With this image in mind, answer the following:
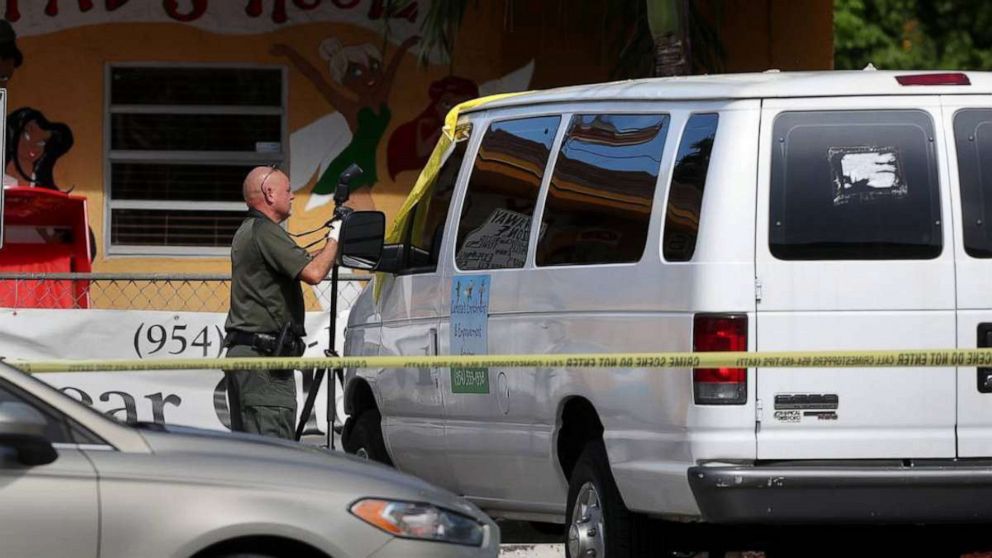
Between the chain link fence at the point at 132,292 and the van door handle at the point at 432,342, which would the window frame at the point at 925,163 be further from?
the chain link fence at the point at 132,292

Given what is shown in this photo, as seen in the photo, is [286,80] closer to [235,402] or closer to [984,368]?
[235,402]

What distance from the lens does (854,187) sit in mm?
6766

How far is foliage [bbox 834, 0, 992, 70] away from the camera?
29.2 meters

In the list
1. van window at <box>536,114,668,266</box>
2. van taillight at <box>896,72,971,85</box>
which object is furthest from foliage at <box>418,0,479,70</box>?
van taillight at <box>896,72,971,85</box>

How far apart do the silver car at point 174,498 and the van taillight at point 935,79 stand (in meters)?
2.29

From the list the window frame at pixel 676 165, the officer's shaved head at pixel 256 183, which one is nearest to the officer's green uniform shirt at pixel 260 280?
the officer's shaved head at pixel 256 183

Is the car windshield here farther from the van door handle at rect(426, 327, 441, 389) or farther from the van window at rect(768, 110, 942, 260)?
the van door handle at rect(426, 327, 441, 389)

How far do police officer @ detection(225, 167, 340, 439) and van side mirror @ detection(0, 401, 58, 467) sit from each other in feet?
12.7

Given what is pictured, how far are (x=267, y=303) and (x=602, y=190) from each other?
2.78m

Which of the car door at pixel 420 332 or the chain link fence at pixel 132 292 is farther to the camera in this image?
the chain link fence at pixel 132 292

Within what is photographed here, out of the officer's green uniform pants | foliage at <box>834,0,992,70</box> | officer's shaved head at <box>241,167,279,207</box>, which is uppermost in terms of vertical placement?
foliage at <box>834,0,992,70</box>

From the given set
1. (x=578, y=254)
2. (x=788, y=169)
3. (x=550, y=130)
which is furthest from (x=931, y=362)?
(x=550, y=130)

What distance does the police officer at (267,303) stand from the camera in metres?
9.52

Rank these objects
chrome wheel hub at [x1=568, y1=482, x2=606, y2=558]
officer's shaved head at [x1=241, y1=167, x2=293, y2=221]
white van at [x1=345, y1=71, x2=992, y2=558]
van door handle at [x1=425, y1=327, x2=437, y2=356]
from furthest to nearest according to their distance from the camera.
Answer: officer's shaved head at [x1=241, y1=167, x2=293, y2=221] < van door handle at [x1=425, y1=327, x2=437, y2=356] < chrome wheel hub at [x1=568, y1=482, x2=606, y2=558] < white van at [x1=345, y1=71, x2=992, y2=558]
